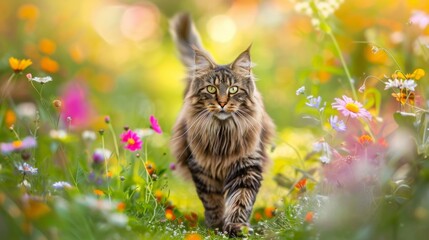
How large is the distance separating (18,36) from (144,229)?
12.7 ft

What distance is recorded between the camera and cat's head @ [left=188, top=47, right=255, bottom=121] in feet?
11.6

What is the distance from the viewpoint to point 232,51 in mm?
8305

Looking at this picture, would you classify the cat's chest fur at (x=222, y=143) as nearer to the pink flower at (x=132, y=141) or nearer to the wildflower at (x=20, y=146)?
the pink flower at (x=132, y=141)

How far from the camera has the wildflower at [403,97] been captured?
3146mm

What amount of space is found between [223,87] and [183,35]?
1.25 m

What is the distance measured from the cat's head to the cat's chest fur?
8 cm

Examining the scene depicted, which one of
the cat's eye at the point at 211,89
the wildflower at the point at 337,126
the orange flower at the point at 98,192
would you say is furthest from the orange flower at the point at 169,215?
the wildflower at the point at 337,126

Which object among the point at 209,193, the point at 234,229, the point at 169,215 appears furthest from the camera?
the point at 209,193

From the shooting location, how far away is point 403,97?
3240mm

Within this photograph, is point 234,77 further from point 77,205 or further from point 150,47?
point 150,47

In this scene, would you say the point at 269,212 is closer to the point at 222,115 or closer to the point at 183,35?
the point at 222,115

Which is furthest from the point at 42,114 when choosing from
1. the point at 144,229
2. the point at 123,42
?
the point at 123,42

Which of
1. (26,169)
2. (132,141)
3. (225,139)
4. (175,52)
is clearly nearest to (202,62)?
(225,139)

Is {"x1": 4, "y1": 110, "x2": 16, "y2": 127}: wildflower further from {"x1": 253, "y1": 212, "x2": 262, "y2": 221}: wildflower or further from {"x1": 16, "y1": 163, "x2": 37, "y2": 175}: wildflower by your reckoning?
{"x1": 253, "y1": 212, "x2": 262, "y2": 221}: wildflower
